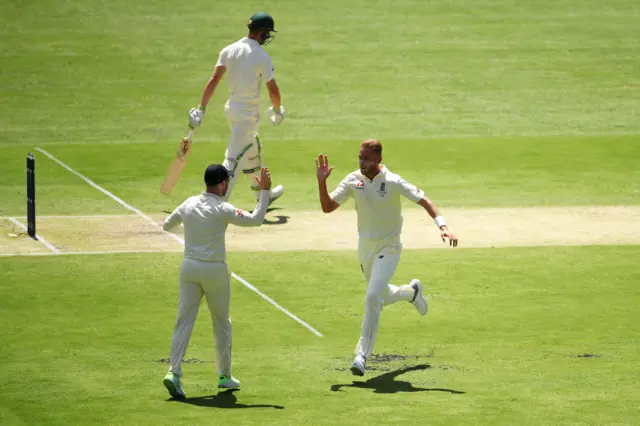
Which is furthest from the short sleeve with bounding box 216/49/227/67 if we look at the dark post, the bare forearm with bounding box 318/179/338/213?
the bare forearm with bounding box 318/179/338/213

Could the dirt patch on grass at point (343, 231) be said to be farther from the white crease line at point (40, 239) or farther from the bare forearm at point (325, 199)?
the bare forearm at point (325, 199)

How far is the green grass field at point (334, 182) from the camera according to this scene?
12.3 meters

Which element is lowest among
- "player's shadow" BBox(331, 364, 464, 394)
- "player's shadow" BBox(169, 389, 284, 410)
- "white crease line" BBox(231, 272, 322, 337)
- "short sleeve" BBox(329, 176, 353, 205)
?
"player's shadow" BBox(169, 389, 284, 410)

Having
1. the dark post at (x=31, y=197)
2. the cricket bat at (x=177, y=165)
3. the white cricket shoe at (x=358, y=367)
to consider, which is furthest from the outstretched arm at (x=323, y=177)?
the dark post at (x=31, y=197)

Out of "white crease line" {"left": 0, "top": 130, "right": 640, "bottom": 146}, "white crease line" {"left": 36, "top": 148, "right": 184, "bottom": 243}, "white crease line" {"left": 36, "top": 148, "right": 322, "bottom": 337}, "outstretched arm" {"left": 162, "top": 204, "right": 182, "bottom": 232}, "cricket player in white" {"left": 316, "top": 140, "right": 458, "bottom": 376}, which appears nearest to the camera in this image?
"outstretched arm" {"left": 162, "top": 204, "right": 182, "bottom": 232}

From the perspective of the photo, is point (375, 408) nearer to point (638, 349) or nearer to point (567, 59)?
point (638, 349)

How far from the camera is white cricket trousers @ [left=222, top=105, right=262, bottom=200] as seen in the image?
19328 mm

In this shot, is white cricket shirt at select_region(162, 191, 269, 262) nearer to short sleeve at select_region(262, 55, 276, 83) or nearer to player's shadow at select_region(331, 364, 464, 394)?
player's shadow at select_region(331, 364, 464, 394)

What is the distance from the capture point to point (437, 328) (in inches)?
576

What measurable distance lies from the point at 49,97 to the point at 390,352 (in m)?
17.1

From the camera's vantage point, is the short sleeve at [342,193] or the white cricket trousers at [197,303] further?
the short sleeve at [342,193]

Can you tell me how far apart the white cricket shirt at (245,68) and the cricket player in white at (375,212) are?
20.6ft

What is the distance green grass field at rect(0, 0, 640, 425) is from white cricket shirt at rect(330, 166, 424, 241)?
130 cm

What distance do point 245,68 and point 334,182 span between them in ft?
16.1
